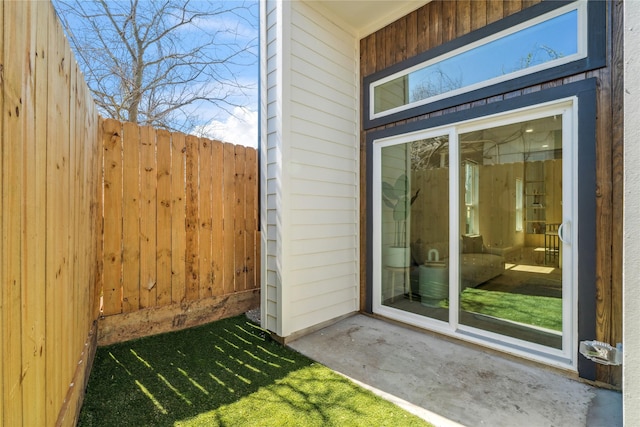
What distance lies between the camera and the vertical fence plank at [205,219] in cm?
304

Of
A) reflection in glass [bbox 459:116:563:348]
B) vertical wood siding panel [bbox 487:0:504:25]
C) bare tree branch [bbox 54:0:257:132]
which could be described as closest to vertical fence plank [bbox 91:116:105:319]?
reflection in glass [bbox 459:116:563:348]

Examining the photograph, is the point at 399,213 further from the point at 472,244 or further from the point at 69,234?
the point at 69,234

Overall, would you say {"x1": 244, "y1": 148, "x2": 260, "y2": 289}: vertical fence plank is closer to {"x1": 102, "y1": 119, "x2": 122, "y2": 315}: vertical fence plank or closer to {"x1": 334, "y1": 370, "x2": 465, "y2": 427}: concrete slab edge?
{"x1": 102, "y1": 119, "x2": 122, "y2": 315}: vertical fence plank

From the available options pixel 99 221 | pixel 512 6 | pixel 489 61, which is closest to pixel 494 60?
pixel 489 61

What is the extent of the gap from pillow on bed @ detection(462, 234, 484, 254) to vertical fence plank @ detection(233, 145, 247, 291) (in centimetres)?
229

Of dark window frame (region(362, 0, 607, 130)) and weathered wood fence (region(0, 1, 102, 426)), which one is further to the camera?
dark window frame (region(362, 0, 607, 130))

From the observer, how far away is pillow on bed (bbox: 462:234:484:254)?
2.80 meters

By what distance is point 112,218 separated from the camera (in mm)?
2543

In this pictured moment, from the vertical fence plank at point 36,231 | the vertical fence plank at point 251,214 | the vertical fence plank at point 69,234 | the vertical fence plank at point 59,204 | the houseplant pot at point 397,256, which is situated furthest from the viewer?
the vertical fence plank at point 251,214

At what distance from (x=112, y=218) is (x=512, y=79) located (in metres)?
3.49

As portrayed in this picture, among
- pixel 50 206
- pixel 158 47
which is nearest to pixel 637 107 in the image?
pixel 50 206

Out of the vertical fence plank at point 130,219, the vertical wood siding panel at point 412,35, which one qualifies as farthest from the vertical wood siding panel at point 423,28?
the vertical fence plank at point 130,219

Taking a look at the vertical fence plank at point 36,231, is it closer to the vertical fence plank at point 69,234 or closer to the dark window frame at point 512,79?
the vertical fence plank at point 69,234

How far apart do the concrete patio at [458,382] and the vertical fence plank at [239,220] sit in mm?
1013
